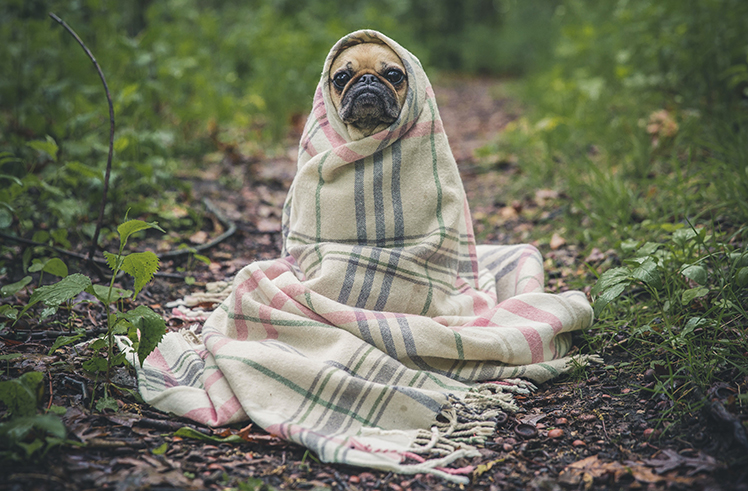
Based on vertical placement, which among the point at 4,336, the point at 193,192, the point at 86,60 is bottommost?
the point at 4,336

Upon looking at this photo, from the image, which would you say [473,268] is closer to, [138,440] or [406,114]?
[406,114]

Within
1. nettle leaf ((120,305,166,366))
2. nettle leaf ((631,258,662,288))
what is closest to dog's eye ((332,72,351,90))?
nettle leaf ((120,305,166,366))

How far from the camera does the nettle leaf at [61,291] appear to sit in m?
1.74

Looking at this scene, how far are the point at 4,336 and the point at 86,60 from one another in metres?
2.78

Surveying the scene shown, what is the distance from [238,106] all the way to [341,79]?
3.61 meters

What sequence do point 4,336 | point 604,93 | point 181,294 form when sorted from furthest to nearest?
1. point 604,93
2. point 181,294
3. point 4,336

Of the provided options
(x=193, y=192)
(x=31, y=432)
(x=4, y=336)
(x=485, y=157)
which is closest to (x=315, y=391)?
(x=31, y=432)

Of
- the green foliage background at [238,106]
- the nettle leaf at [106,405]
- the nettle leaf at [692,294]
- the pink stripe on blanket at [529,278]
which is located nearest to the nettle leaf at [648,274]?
the nettle leaf at [692,294]

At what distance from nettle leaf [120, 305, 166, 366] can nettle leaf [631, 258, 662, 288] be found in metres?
1.76

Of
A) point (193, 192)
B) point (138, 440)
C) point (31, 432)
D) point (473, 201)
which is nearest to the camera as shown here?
point (31, 432)

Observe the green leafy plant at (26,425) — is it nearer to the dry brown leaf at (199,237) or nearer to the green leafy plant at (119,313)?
the green leafy plant at (119,313)

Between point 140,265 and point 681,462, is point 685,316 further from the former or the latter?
point 140,265

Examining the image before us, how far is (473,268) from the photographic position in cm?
247

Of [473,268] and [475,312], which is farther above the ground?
[473,268]
